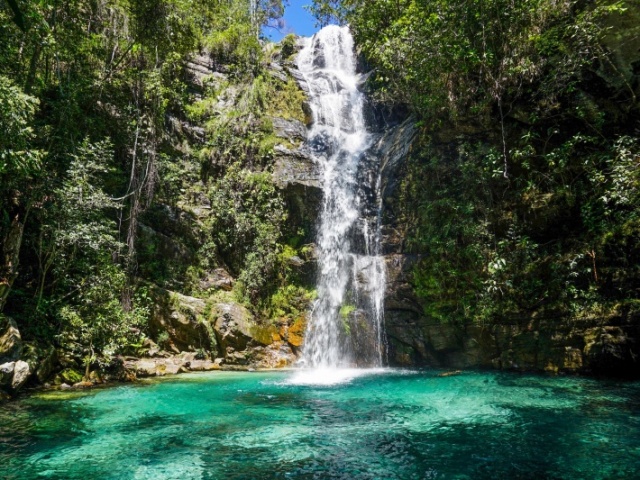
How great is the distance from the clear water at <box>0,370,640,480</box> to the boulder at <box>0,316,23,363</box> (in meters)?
1.11

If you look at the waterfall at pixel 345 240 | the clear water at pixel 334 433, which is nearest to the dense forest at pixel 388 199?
the waterfall at pixel 345 240

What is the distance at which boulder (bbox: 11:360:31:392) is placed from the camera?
7.63m

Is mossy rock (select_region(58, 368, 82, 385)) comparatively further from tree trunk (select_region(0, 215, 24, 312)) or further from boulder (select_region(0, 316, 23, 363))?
tree trunk (select_region(0, 215, 24, 312))

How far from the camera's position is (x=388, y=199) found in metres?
14.5

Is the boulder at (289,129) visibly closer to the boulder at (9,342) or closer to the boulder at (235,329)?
the boulder at (235,329)

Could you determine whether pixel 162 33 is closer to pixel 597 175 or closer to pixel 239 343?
pixel 239 343

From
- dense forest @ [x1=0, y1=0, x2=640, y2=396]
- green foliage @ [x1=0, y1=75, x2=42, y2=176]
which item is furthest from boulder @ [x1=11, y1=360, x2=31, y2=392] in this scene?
green foliage @ [x1=0, y1=75, x2=42, y2=176]

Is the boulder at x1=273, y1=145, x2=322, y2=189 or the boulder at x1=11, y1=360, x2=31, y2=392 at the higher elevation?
the boulder at x1=273, y1=145, x2=322, y2=189

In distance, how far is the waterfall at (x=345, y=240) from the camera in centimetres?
1335

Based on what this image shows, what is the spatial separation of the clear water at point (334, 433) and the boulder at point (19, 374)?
22.5 inches

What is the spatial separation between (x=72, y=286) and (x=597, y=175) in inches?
528

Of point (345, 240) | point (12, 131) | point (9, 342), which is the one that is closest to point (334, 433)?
point (9, 342)

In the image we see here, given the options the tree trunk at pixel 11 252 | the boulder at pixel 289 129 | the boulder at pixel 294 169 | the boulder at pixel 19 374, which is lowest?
the boulder at pixel 19 374

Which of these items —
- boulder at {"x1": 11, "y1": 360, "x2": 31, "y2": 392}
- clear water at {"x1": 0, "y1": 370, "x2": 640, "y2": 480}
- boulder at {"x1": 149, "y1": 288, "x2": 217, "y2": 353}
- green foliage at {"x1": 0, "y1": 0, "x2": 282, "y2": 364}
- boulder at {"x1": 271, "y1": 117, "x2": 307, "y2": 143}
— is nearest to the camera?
clear water at {"x1": 0, "y1": 370, "x2": 640, "y2": 480}
